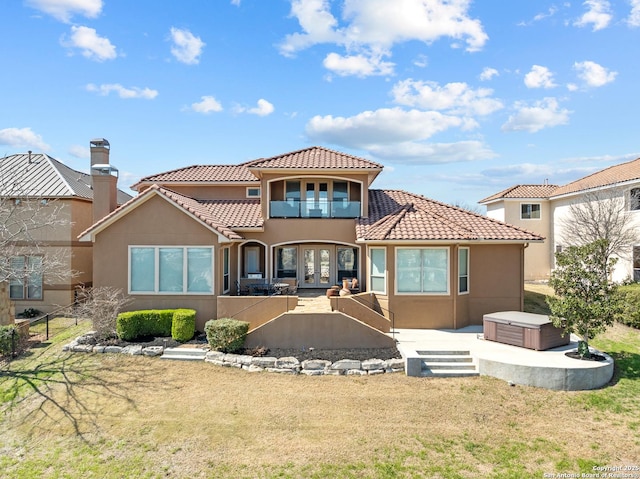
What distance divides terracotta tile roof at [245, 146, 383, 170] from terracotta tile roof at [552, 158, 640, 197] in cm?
1586

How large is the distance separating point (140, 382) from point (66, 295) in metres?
11.8

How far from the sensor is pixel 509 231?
1744 centimetres

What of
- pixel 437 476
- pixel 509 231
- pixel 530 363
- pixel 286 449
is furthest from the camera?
pixel 509 231

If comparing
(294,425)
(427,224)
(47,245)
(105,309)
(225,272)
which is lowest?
(294,425)

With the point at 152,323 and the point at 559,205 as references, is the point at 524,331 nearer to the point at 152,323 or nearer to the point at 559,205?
the point at 152,323

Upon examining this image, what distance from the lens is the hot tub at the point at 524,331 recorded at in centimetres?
1360

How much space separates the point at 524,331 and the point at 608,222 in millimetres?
14376

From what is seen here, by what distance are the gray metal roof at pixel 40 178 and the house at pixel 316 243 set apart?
7.41 m

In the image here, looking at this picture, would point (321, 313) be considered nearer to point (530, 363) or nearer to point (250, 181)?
point (530, 363)

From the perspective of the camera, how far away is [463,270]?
1720 cm

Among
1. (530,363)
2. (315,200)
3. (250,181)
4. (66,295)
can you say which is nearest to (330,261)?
(315,200)

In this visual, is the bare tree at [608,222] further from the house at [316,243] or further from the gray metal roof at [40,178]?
the gray metal roof at [40,178]

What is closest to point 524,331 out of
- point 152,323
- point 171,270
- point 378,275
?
point 378,275

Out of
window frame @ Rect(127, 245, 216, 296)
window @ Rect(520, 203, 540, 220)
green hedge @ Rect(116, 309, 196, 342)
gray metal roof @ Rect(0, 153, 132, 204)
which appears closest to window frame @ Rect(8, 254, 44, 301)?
gray metal roof @ Rect(0, 153, 132, 204)
